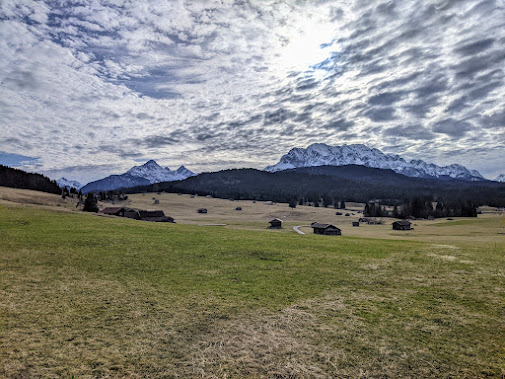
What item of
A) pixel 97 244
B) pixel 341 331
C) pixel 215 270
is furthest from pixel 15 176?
pixel 341 331

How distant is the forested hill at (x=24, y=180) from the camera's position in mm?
132875

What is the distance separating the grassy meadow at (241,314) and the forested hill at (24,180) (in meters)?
139

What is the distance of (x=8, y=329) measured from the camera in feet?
35.1

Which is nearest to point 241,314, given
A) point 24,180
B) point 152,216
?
point 152,216

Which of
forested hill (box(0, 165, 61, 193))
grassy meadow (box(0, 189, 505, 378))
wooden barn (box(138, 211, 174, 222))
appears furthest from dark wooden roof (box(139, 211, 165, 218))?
forested hill (box(0, 165, 61, 193))

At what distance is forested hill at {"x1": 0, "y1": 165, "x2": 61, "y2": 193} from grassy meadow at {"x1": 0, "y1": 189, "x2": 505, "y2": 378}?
13873cm

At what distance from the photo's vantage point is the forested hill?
436 ft

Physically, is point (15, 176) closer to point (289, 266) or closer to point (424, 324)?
point (289, 266)

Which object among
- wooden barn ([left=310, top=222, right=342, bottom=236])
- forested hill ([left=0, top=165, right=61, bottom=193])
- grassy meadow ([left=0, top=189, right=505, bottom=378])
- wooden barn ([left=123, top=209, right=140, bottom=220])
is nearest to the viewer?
grassy meadow ([left=0, top=189, right=505, bottom=378])

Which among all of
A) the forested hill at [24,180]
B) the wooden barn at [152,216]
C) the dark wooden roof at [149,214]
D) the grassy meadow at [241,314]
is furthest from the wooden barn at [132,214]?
the forested hill at [24,180]

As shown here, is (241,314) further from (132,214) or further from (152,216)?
(152,216)

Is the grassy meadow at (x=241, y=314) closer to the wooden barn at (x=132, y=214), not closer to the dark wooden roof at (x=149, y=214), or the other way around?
the wooden barn at (x=132, y=214)

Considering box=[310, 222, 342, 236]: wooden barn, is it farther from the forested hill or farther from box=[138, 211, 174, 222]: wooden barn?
the forested hill

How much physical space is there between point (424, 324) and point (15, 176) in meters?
170
